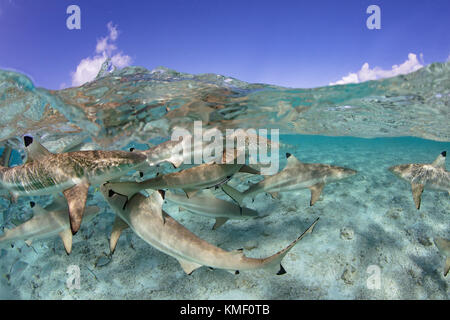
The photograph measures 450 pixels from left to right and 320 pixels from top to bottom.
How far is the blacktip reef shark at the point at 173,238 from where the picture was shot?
3.35 m

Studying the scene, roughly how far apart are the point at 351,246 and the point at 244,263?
391 centimetres

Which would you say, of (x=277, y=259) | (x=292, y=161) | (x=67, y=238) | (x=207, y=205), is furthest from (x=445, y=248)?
(x=67, y=238)

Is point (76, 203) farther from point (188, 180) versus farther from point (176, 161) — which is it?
point (176, 161)

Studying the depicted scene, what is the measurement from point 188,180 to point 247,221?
157 inches

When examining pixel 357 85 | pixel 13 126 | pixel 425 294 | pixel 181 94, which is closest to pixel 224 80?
pixel 181 94

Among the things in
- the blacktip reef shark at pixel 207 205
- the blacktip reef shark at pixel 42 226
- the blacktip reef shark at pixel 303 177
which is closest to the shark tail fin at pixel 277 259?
the blacktip reef shark at pixel 207 205

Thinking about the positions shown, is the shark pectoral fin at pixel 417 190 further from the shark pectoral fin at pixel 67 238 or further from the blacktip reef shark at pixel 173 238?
the shark pectoral fin at pixel 67 238

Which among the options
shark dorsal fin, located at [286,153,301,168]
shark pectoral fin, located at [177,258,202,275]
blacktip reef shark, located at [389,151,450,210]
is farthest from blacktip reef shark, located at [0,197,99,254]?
blacktip reef shark, located at [389,151,450,210]

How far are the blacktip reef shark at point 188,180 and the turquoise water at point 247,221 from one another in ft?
7.77

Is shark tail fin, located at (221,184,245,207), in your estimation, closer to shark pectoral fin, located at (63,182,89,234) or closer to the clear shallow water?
the clear shallow water

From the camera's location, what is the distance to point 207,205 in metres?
5.46

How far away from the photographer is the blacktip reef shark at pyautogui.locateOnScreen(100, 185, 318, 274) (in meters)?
3.35
